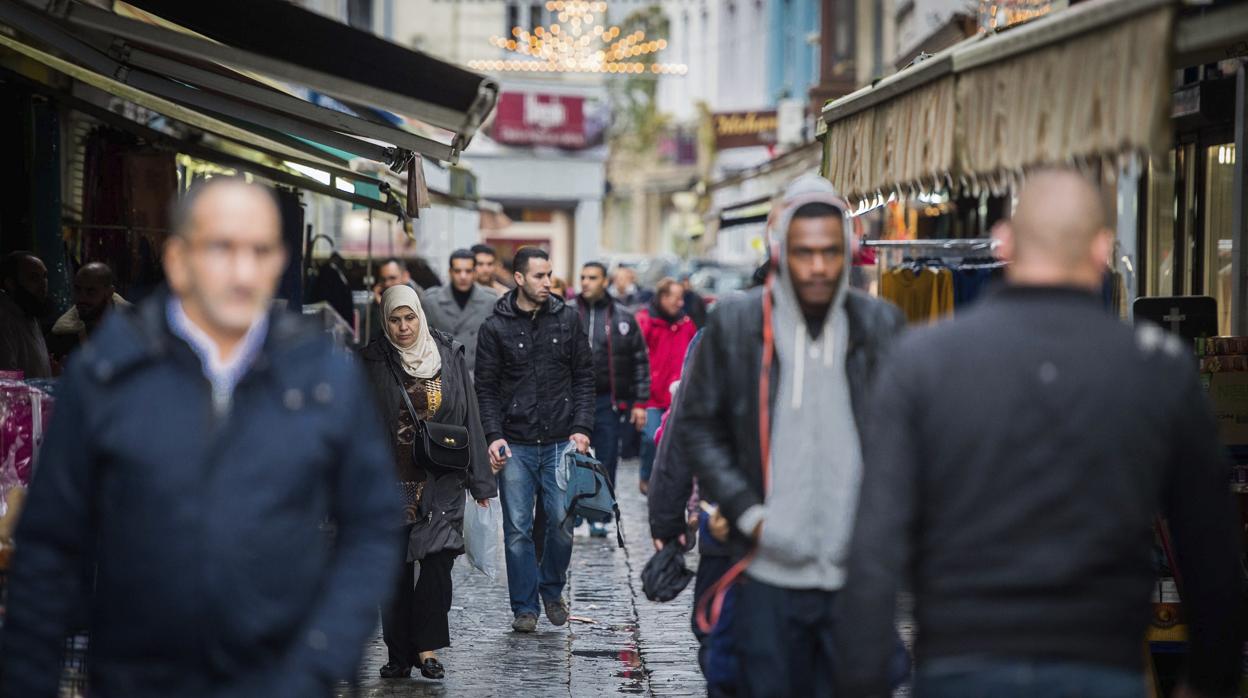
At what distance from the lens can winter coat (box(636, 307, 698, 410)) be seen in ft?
44.2

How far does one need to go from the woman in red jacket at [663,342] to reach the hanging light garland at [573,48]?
14.2m

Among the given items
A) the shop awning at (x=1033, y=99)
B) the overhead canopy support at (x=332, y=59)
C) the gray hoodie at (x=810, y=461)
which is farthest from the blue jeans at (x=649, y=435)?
the gray hoodie at (x=810, y=461)

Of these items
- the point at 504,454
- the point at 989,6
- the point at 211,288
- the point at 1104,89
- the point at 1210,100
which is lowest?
the point at 504,454

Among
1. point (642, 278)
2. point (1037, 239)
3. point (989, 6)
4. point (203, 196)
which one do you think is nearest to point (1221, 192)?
point (989, 6)

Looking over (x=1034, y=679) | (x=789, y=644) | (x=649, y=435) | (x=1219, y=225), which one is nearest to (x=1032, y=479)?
(x=1034, y=679)

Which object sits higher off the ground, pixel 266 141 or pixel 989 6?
pixel 989 6

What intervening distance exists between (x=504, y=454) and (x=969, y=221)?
417 inches

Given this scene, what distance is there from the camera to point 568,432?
930cm

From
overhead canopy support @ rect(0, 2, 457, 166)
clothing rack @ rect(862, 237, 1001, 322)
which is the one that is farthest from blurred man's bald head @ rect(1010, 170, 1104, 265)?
clothing rack @ rect(862, 237, 1001, 322)

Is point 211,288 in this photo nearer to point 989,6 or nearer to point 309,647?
point 309,647

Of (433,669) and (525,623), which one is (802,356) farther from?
(525,623)

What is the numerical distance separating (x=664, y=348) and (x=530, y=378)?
195 inches

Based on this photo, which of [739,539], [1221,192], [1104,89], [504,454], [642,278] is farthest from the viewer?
[642,278]

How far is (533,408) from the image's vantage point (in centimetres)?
920
